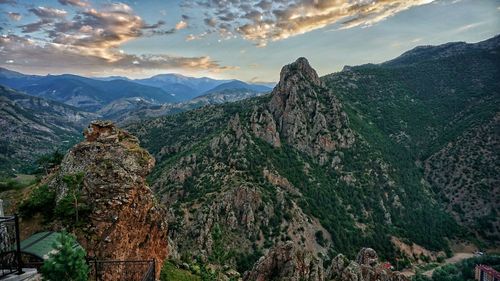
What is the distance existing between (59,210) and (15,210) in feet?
10.4

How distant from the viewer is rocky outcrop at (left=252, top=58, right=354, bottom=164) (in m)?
114

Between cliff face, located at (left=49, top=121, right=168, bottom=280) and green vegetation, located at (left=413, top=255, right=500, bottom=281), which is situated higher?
cliff face, located at (left=49, top=121, right=168, bottom=280)

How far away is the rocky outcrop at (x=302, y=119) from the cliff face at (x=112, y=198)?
85597 mm

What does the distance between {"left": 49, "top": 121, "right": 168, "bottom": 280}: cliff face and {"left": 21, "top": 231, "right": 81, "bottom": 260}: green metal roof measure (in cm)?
219

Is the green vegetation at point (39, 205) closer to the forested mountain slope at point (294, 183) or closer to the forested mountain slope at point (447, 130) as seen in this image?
the forested mountain slope at point (294, 183)

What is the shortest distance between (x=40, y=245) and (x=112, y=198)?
5017 millimetres

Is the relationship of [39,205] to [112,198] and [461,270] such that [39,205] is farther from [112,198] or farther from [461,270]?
[461,270]

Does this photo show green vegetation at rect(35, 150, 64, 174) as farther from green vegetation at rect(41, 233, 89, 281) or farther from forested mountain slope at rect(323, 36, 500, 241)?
forested mountain slope at rect(323, 36, 500, 241)

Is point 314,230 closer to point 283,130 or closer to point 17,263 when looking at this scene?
point 283,130

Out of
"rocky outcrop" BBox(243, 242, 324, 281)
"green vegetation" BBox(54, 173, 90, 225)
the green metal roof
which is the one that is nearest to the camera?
the green metal roof

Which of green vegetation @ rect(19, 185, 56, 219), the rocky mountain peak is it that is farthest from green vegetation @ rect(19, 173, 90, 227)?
the rocky mountain peak

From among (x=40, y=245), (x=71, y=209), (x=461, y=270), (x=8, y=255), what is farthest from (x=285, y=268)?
(x=461, y=270)

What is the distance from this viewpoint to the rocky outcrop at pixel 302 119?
4498 inches

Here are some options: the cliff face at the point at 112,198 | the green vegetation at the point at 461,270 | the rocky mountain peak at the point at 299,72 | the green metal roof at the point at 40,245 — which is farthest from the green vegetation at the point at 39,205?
the rocky mountain peak at the point at 299,72
